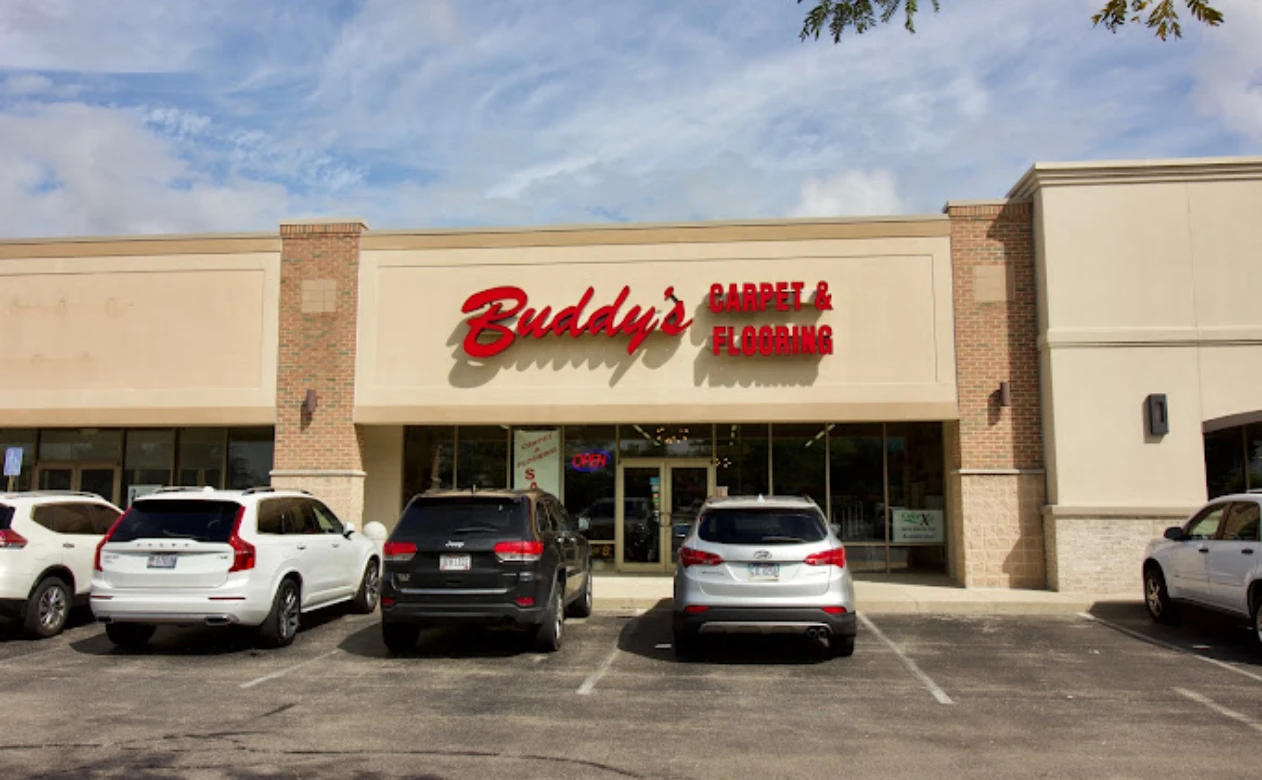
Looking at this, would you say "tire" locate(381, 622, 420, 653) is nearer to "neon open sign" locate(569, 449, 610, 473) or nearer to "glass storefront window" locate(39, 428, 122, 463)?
"neon open sign" locate(569, 449, 610, 473)

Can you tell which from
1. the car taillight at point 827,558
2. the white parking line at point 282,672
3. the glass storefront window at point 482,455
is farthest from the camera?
the glass storefront window at point 482,455

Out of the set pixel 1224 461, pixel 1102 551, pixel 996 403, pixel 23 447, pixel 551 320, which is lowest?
pixel 1102 551

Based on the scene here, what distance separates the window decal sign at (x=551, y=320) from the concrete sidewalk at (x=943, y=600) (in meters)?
4.19

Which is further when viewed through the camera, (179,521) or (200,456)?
(200,456)

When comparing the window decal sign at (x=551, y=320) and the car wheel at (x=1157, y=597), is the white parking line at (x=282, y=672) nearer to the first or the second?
the window decal sign at (x=551, y=320)

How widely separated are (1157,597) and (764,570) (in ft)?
21.2

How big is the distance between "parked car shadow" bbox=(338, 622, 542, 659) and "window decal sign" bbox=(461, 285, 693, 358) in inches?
234

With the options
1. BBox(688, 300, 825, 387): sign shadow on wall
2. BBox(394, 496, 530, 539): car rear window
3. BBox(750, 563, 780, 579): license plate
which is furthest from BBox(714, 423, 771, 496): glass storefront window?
BBox(750, 563, 780, 579): license plate

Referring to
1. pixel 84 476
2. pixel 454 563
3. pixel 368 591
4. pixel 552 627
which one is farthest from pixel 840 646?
pixel 84 476

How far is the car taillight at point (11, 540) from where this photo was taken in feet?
36.6

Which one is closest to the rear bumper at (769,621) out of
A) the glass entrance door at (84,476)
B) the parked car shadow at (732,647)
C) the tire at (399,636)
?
the parked car shadow at (732,647)

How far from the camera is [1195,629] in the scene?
12.6 meters

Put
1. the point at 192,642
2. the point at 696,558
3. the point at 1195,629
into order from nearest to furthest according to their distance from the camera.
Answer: the point at 696,558 → the point at 192,642 → the point at 1195,629

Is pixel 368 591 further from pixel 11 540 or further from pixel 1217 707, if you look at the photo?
pixel 1217 707
